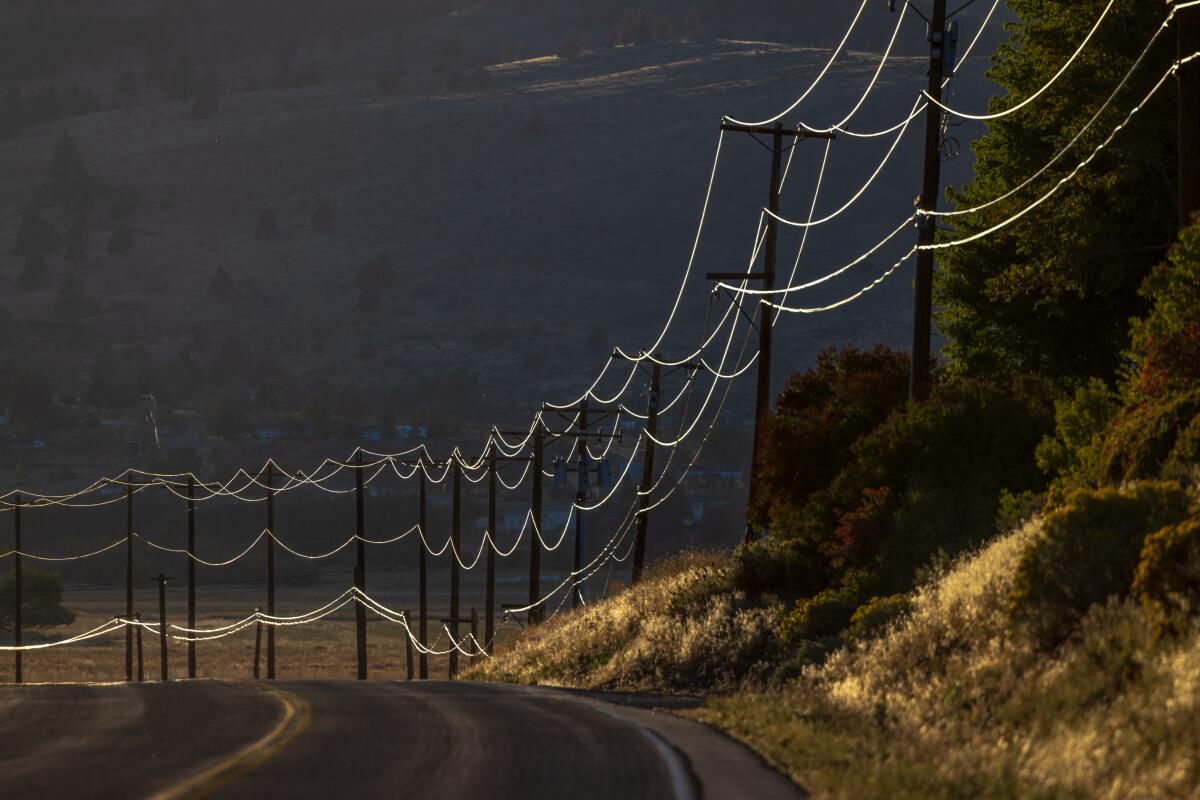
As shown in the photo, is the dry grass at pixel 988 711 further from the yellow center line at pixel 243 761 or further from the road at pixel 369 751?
the yellow center line at pixel 243 761

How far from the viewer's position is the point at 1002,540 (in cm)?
2286

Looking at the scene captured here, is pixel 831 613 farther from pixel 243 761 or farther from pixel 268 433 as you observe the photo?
pixel 268 433

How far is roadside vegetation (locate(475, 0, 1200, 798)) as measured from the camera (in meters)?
14.7

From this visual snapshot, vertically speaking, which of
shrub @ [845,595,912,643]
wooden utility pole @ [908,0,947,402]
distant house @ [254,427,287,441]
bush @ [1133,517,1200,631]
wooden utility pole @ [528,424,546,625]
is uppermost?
wooden utility pole @ [908,0,947,402]

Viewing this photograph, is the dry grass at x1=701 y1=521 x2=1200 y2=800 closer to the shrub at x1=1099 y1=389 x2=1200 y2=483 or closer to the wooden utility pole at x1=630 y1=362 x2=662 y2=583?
the shrub at x1=1099 y1=389 x2=1200 y2=483

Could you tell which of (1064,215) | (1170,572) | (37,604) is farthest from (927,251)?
(37,604)

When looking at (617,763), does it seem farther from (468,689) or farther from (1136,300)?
(1136,300)

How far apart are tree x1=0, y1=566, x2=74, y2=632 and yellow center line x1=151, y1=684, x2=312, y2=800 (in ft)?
284

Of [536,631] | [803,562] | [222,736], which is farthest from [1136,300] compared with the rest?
[222,736]

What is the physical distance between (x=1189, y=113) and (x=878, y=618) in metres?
8.36

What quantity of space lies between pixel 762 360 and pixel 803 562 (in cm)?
1061

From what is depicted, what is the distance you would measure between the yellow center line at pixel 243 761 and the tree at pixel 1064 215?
21526mm

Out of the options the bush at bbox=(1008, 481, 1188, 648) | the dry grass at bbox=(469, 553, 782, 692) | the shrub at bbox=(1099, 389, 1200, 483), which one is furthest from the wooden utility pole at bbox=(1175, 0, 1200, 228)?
the dry grass at bbox=(469, 553, 782, 692)

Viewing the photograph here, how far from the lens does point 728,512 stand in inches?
5984
